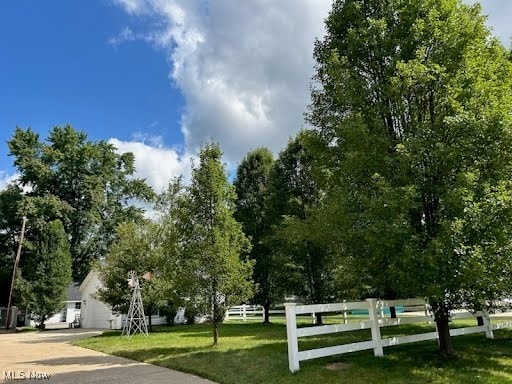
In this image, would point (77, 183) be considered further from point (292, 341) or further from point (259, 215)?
point (292, 341)

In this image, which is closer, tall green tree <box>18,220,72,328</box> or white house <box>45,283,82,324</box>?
tall green tree <box>18,220,72,328</box>

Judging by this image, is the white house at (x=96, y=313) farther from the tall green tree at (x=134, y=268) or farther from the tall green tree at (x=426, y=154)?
the tall green tree at (x=426, y=154)

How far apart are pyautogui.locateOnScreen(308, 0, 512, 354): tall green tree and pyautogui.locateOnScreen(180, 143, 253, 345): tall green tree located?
3.80 metres

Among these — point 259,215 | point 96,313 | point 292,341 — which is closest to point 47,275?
point 96,313

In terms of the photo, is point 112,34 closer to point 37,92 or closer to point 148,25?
point 148,25

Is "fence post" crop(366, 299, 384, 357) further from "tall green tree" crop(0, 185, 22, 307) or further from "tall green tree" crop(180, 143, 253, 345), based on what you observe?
"tall green tree" crop(0, 185, 22, 307)

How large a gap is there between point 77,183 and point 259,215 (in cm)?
2555

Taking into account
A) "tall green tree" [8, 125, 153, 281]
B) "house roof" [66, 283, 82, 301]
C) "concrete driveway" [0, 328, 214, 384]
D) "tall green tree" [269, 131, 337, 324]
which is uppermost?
"tall green tree" [8, 125, 153, 281]

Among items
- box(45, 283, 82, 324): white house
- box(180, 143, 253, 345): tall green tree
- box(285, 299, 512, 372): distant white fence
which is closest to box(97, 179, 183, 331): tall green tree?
box(180, 143, 253, 345): tall green tree

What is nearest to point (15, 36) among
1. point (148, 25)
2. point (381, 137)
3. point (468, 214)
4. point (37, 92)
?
point (37, 92)

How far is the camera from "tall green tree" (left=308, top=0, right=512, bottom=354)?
6914 millimetres

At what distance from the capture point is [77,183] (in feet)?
127

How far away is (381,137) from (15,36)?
46.2 feet

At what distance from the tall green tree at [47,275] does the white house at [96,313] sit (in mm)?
1807
